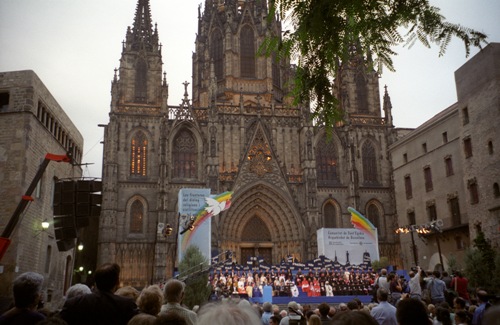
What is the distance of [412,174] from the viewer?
1505 inches

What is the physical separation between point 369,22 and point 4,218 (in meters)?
20.3

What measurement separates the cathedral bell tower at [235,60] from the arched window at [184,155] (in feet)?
17.0

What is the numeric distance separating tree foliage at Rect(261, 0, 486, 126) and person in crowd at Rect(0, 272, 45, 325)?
3493 mm

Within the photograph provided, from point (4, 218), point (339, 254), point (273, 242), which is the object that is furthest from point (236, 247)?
point (4, 218)

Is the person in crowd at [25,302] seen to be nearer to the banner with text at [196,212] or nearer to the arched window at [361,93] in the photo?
the banner with text at [196,212]

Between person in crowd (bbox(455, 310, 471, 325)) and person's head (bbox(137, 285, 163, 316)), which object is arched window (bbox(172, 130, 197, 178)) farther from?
person's head (bbox(137, 285, 163, 316))

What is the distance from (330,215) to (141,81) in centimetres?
2137

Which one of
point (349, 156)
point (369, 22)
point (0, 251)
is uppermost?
point (349, 156)

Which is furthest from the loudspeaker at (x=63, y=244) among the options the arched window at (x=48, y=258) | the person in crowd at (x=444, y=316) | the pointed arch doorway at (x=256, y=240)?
the pointed arch doorway at (x=256, y=240)

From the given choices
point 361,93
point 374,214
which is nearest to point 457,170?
point 374,214

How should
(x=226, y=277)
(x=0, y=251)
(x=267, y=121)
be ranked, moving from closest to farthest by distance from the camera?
(x=0, y=251) → (x=226, y=277) → (x=267, y=121)

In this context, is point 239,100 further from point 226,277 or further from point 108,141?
point 226,277

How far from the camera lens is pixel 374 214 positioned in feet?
147

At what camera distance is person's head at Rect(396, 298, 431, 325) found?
3695 mm
